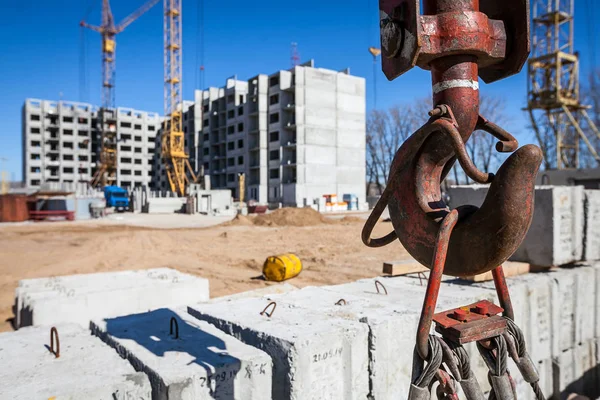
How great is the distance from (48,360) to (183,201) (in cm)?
3819

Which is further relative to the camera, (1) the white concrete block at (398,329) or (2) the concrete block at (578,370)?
(2) the concrete block at (578,370)

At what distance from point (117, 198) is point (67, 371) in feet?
133

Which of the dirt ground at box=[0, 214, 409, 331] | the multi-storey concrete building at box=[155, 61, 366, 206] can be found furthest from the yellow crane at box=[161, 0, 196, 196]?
the dirt ground at box=[0, 214, 409, 331]

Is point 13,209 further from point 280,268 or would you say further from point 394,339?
point 394,339

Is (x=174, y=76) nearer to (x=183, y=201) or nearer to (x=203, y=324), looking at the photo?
(x=183, y=201)

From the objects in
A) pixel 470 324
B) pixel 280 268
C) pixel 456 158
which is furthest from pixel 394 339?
pixel 280 268

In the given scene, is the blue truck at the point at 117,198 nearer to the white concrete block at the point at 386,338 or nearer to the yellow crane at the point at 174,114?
the yellow crane at the point at 174,114

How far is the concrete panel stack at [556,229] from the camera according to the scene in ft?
17.0

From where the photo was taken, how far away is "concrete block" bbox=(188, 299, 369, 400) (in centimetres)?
253

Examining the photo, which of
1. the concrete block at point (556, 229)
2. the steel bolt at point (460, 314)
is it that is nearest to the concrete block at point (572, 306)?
the concrete block at point (556, 229)

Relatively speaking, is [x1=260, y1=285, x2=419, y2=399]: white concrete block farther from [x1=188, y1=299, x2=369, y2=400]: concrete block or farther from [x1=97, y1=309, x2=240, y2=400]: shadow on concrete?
[x1=97, y1=309, x2=240, y2=400]: shadow on concrete

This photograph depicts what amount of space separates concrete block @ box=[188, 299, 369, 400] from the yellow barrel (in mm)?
6526

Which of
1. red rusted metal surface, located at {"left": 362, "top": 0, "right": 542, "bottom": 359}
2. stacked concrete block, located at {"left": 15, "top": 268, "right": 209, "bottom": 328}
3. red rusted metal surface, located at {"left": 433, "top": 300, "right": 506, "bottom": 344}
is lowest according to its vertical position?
stacked concrete block, located at {"left": 15, "top": 268, "right": 209, "bottom": 328}

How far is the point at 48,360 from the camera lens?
258 cm
